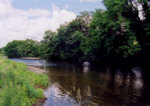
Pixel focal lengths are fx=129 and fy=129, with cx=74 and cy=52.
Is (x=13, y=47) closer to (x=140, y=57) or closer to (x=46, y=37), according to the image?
(x=46, y=37)

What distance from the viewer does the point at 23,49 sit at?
244 ft

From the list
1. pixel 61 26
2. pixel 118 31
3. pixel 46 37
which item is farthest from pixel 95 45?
pixel 46 37

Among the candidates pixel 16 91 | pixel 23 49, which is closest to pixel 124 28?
pixel 16 91

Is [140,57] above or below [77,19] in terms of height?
below

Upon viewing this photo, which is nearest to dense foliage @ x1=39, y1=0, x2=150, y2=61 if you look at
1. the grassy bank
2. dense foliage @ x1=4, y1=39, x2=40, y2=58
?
the grassy bank

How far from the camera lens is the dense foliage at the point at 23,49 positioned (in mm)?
72500

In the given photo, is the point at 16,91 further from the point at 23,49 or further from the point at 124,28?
the point at 23,49

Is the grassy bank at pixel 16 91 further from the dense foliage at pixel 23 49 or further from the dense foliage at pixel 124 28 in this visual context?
the dense foliage at pixel 23 49

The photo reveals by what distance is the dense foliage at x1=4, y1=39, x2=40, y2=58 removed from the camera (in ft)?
238

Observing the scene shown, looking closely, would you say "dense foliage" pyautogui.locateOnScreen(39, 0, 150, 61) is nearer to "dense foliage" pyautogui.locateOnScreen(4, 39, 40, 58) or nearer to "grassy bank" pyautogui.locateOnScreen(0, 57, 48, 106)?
"grassy bank" pyautogui.locateOnScreen(0, 57, 48, 106)

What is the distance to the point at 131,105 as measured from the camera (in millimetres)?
6828

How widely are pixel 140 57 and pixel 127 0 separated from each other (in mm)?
8608

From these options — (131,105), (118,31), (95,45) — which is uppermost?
(118,31)

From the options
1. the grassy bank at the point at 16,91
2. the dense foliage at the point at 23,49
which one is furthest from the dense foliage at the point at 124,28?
the dense foliage at the point at 23,49
